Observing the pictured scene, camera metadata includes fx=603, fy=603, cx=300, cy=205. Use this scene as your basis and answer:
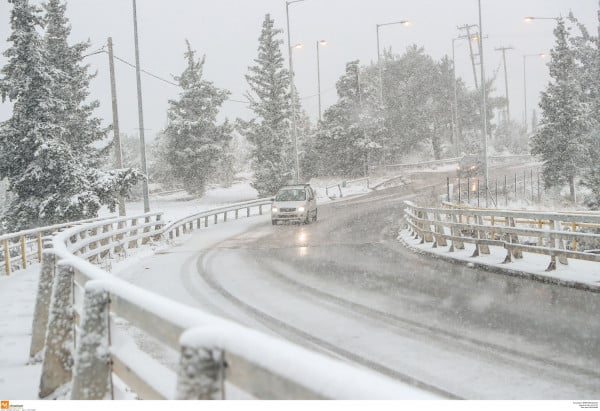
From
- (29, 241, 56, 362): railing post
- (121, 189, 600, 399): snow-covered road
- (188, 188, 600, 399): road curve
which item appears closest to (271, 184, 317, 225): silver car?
(121, 189, 600, 399): snow-covered road

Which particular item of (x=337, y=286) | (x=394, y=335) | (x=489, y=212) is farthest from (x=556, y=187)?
(x=394, y=335)

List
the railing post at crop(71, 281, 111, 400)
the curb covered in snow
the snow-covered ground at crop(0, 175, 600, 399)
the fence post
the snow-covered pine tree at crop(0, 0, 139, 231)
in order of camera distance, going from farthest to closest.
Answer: the snow-covered pine tree at crop(0, 0, 139, 231), the curb covered in snow, the snow-covered ground at crop(0, 175, 600, 399), the fence post, the railing post at crop(71, 281, 111, 400)

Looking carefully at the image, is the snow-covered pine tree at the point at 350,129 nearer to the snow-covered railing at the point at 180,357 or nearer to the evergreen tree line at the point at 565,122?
the evergreen tree line at the point at 565,122

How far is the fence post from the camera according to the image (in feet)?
15.9

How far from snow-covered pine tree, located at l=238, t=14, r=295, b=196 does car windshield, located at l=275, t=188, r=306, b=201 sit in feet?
85.1

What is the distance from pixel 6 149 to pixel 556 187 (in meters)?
41.4

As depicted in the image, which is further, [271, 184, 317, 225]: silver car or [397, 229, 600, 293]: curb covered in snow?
[271, 184, 317, 225]: silver car

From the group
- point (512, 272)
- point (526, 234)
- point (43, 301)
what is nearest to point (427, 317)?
point (512, 272)

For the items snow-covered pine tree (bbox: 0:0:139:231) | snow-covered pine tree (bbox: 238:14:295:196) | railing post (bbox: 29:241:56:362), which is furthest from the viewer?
snow-covered pine tree (bbox: 238:14:295:196)

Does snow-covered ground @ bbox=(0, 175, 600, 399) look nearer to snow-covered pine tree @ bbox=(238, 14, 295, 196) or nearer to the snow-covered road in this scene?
the snow-covered road

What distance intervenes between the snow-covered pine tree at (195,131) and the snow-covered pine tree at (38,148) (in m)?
31.3

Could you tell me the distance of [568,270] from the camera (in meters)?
11.9

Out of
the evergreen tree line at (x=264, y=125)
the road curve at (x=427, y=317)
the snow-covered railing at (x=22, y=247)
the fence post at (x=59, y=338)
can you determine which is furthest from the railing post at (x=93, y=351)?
the evergreen tree line at (x=264, y=125)
